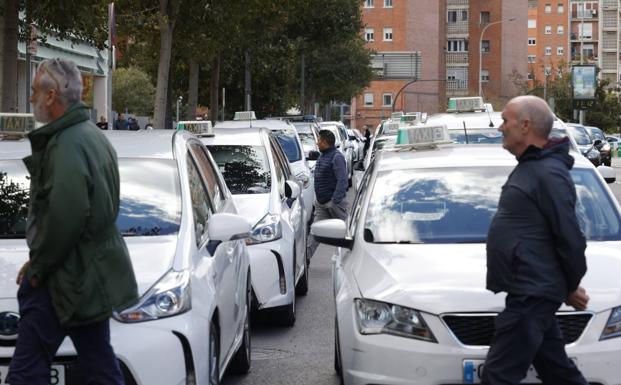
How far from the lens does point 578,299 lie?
17.5ft

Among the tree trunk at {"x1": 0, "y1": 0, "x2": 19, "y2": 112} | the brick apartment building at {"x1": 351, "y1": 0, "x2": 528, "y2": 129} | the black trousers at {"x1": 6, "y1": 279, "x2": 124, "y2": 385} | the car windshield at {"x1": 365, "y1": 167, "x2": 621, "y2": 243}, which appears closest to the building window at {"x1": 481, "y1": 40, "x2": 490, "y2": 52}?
the brick apartment building at {"x1": 351, "y1": 0, "x2": 528, "y2": 129}

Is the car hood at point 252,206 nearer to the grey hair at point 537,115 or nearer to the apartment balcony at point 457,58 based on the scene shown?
the grey hair at point 537,115

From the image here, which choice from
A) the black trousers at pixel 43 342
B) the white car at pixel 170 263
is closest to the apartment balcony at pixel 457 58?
the white car at pixel 170 263

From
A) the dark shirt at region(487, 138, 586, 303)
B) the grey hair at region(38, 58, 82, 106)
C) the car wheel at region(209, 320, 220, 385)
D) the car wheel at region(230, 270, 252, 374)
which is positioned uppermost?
the grey hair at region(38, 58, 82, 106)

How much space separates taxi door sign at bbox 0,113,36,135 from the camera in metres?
7.61

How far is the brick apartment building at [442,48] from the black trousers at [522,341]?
288ft

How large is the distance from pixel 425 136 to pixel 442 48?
107 m

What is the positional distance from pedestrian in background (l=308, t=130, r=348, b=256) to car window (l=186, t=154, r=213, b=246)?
Result: 691 cm

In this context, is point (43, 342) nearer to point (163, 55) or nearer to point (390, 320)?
point (390, 320)

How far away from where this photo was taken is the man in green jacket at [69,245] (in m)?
4.87

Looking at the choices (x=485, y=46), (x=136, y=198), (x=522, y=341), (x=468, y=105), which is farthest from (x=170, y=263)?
(x=485, y=46)

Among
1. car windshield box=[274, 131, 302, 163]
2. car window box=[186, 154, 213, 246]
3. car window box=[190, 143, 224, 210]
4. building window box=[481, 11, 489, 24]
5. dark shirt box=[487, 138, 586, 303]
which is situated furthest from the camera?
building window box=[481, 11, 489, 24]

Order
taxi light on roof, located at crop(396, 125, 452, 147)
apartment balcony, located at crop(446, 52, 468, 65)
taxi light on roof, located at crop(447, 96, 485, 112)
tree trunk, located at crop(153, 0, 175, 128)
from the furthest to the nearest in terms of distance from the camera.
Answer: apartment balcony, located at crop(446, 52, 468, 65)
tree trunk, located at crop(153, 0, 175, 128)
taxi light on roof, located at crop(447, 96, 485, 112)
taxi light on roof, located at crop(396, 125, 452, 147)

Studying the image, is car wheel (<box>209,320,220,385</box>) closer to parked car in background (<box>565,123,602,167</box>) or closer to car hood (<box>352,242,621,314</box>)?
car hood (<box>352,242,621,314</box>)
